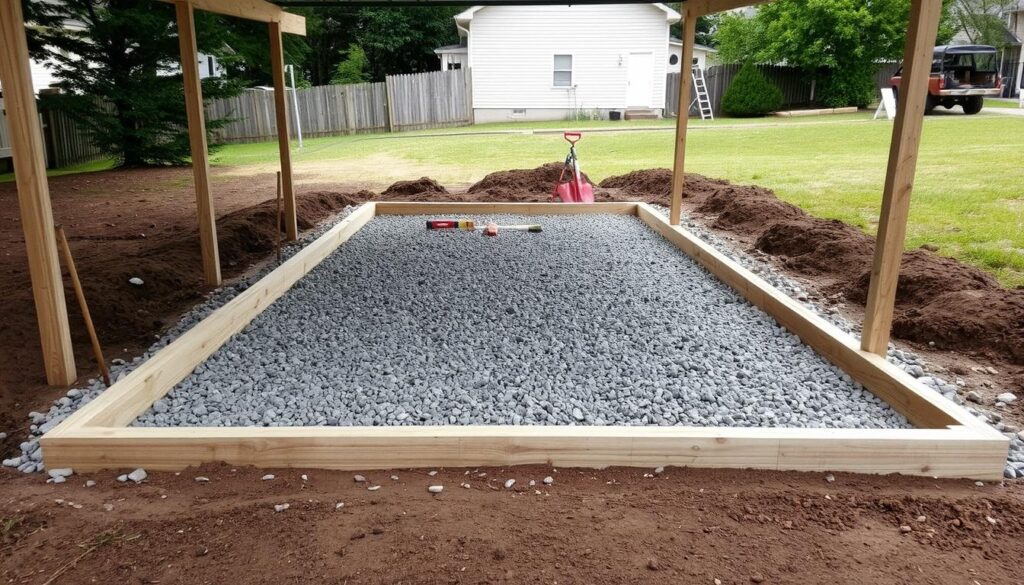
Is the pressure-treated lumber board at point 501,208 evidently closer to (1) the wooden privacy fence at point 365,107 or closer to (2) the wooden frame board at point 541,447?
(2) the wooden frame board at point 541,447

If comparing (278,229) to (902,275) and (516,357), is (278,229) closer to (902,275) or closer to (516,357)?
(516,357)

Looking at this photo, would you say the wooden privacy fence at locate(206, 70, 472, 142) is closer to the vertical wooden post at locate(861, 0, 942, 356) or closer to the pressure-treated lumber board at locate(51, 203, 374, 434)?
the pressure-treated lumber board at locate(51, 203, 374, 434)

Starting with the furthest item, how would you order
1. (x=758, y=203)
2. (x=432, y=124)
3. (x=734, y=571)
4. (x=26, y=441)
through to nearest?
(x=432, y=124)
(x=758, y=203)
(x=26, y=441)
(x=734, y=571)

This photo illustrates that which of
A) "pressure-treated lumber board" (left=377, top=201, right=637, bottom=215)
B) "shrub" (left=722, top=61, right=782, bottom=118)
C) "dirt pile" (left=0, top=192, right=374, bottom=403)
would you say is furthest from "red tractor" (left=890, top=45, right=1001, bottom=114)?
"dirt pile" (left=0, top=192, right=374, bottom=403)

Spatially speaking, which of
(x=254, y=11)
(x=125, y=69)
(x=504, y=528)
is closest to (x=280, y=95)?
(x=254, y=11)

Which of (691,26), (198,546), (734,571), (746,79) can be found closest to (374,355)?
(198,546)

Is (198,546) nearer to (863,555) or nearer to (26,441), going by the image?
(26,441)

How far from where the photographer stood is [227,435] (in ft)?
8.60

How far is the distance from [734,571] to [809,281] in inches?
141

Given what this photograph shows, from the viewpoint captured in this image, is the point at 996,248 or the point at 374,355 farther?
the point at 996,248

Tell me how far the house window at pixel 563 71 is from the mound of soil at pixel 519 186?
45.0 feet

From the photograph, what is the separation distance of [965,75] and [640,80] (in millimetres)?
9070

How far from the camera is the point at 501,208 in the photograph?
8281 mm

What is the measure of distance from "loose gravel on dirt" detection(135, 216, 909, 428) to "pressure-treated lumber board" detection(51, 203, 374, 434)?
0.07 metres
